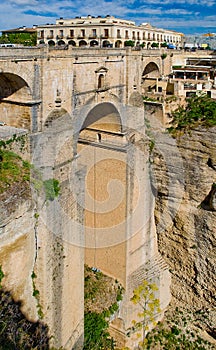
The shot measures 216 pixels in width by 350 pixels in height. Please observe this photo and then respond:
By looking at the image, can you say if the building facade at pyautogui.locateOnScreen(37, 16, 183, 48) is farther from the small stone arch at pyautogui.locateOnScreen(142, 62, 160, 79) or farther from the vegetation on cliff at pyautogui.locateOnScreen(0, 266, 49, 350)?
the vegetation on cliff at pyautogui.locateOnScreen(0, 266, 49, 350)

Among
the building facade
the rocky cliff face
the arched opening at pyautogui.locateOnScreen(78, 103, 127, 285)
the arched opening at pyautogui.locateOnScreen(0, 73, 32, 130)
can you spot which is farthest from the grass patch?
the building facade

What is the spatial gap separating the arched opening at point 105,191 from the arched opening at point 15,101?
3870 mm

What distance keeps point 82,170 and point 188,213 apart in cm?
493

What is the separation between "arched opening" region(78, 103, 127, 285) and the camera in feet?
44.8

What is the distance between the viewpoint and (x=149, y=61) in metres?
17.6

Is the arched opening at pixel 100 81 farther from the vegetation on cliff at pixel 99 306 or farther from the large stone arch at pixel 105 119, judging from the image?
the vegetation on cliff at pixel 99 306

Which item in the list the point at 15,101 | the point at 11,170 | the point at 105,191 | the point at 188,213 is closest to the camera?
the point at 11,170

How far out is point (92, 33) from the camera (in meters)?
26.9

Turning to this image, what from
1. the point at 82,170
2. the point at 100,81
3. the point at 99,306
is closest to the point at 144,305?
the point at 99,306

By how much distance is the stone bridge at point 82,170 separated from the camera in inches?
377

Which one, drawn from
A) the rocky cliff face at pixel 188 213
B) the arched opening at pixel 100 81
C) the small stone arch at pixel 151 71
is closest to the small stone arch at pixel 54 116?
the arched opening at pixel 100 81

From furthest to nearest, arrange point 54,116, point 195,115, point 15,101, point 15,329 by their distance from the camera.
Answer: point 195,115 < point 54,116 < point 15,101 < point 15,329

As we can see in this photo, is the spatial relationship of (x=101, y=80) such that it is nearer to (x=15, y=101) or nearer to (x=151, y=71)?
(x=15, y=101)

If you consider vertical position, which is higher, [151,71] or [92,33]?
[92,33]
